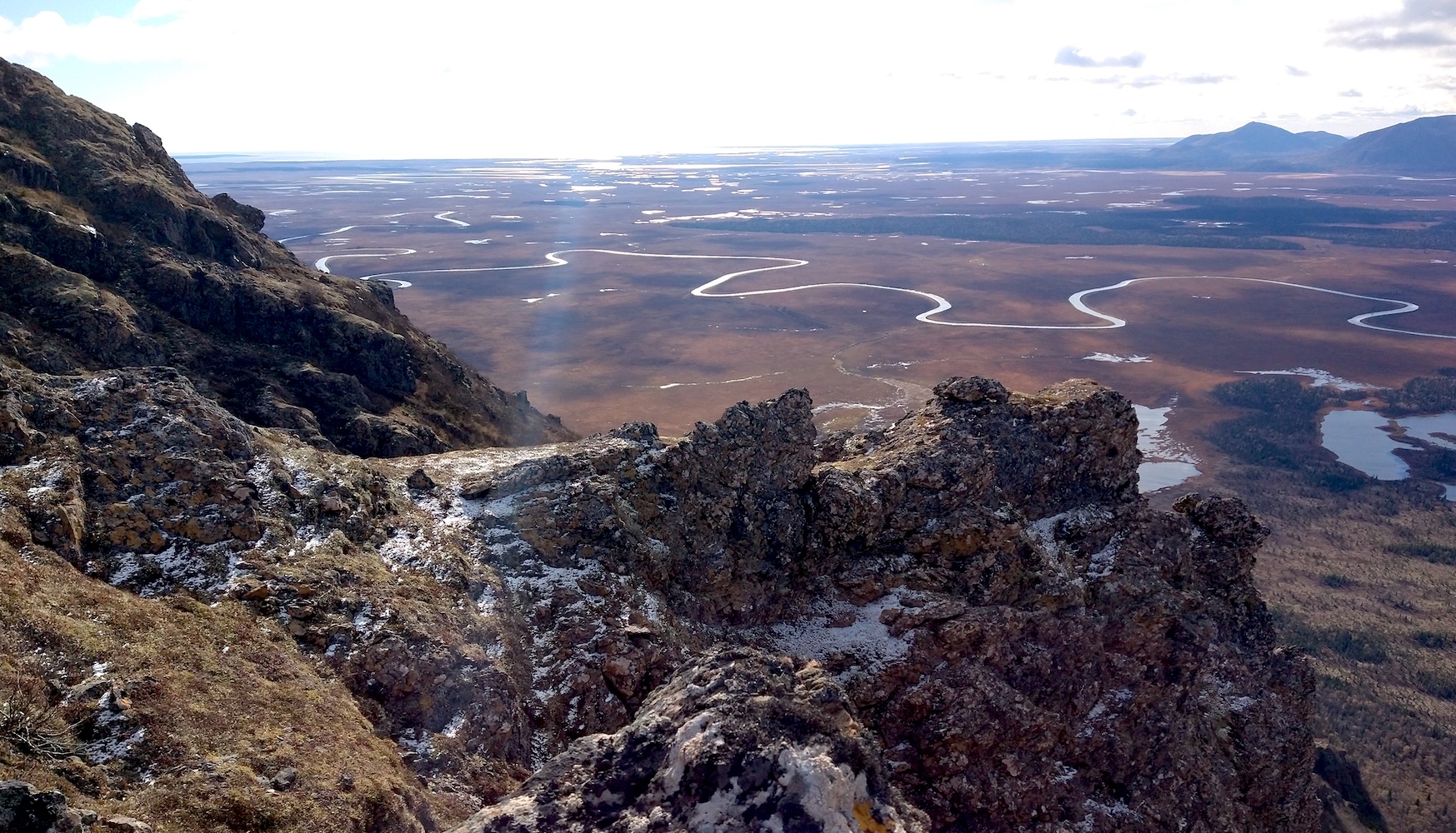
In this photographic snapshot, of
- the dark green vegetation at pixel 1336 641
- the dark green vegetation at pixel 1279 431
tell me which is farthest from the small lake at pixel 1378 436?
the dark green vegetation at pixel 1336 641

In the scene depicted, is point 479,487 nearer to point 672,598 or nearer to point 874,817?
point 672,598

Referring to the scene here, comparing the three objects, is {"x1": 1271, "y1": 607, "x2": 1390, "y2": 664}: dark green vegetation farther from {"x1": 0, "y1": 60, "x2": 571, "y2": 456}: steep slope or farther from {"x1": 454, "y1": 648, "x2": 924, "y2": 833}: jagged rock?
{"x1": 454, "y1": 648, "x2": 924, "y2": 833}: jagged rock

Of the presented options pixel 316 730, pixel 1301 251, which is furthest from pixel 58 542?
pixel 1301 251

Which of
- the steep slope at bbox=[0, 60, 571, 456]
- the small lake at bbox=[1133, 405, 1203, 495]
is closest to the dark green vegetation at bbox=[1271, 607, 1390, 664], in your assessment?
the small lake at bbox=[1133, 405, 1203, 495]

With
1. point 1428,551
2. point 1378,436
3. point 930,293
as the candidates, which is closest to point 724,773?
point 1428,551

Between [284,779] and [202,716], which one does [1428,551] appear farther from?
[202,716]
